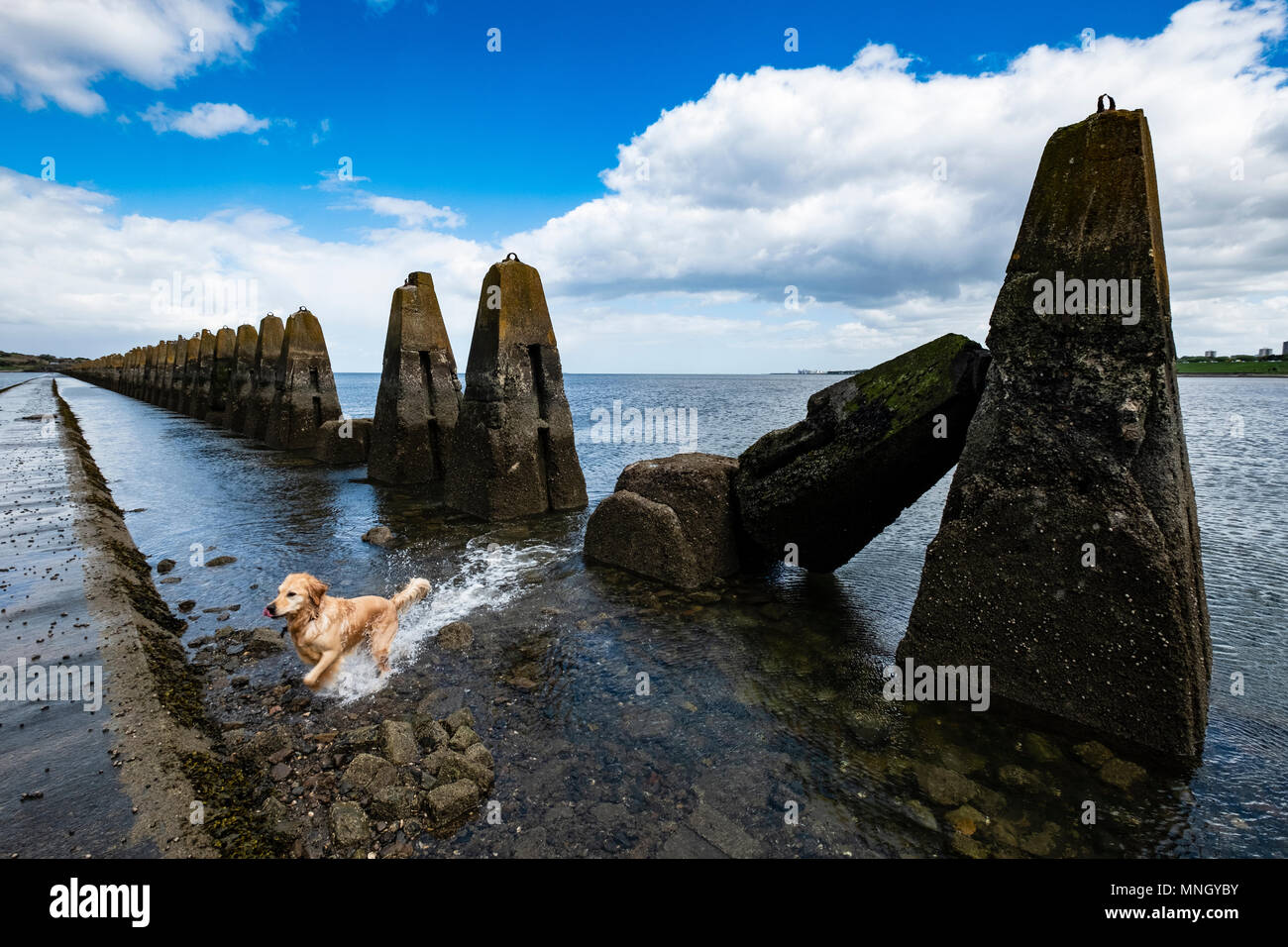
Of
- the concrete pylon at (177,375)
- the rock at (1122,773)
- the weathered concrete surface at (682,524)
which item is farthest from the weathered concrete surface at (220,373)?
the rock at (1122,773)

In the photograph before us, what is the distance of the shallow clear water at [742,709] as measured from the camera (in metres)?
4.09

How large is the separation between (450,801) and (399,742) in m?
0.88

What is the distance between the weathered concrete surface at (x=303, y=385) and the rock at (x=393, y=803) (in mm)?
22688

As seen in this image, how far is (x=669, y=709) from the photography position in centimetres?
564

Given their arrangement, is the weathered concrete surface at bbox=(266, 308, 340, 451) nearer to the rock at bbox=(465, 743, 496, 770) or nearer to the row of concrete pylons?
the row of concrete pylons

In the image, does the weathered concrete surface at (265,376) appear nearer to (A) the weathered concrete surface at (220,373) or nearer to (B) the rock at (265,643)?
(A) the weathered concrete surface at (220,373)

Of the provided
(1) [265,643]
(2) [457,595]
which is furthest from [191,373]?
(1) [265,643]

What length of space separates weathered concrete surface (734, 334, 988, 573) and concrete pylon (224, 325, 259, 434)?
3013 cm

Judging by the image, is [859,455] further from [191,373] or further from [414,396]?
[191,373]

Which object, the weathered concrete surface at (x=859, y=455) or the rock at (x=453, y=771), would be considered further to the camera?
the weathered concrete surface at (x=859, y=455)

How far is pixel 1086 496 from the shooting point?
5.23 meters
